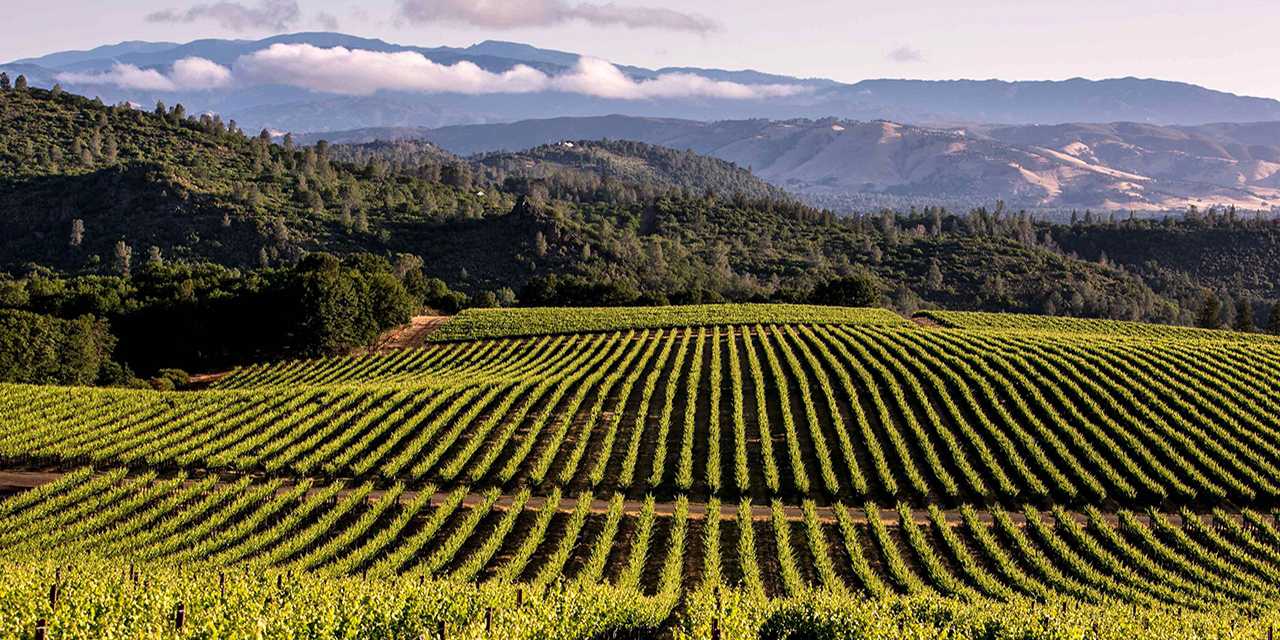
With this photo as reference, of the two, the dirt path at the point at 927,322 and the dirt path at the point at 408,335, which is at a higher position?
the dirt path at the point at 927,322

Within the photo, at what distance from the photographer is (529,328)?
78.6 meters

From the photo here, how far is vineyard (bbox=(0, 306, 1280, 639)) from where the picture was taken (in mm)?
21484

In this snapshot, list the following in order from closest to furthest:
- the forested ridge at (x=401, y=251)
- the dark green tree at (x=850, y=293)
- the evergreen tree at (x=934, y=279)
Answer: the forested ridge at (x=401, y=251)
the dark green tree at (x=850, y=293)
the evergreen tree at (x=934, y=279)

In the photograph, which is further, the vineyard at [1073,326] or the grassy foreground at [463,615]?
the vineyard at [1073,326]

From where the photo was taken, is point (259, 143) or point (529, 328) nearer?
point (529, 328)

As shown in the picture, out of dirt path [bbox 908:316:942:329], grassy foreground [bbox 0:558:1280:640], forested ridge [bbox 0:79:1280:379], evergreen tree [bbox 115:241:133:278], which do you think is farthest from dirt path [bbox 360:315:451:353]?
grassy foreground [bbox 0:558:1280:640]

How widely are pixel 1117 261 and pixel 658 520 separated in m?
189

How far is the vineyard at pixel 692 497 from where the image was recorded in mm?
21484

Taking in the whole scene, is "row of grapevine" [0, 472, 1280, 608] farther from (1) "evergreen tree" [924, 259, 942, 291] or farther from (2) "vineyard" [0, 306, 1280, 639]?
(1) "evergreen tree" [924, 259, 942, 291]

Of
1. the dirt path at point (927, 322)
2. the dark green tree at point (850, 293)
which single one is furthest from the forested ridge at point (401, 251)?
the dirt path at point (927, 322)

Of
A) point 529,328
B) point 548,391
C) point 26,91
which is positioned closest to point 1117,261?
point 529,328

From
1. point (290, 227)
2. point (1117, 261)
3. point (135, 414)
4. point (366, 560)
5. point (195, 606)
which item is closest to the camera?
point (195, 606)

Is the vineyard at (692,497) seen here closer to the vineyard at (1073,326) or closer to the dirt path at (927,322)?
the vineyard at (1073,326)

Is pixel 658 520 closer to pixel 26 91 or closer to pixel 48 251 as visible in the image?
pixel 48 251
